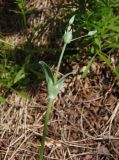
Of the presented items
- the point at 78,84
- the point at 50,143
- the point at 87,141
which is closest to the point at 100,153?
the point at 87,141

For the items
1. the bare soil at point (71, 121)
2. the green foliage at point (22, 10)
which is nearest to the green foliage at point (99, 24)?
the bare soil at point (71, 121)

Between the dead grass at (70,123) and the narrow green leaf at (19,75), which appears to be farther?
the narrow green leaf at (19,75)

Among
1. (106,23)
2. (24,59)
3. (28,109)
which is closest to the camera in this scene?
(106,23)

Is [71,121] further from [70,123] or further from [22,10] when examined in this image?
[22,10]

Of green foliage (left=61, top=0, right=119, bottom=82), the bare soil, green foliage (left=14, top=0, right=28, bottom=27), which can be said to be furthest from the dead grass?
green foliage (left=14, top=0, right=28, bottom=27)

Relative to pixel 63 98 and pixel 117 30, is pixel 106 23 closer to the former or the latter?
pixel 117 30

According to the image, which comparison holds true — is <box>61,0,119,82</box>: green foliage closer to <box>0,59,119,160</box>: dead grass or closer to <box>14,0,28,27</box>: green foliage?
<box>0,59,119,160</box>: dead grass

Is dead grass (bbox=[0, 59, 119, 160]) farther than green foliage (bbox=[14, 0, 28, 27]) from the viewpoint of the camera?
No

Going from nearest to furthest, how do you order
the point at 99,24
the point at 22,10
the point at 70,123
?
1. the point at 99,24
2. the point at 70,123
3. the point at 22,10

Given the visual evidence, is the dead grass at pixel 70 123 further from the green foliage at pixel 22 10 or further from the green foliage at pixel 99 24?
the green foliage at pixel 22 10

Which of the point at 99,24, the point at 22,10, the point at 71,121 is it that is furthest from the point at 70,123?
the point at 22,10

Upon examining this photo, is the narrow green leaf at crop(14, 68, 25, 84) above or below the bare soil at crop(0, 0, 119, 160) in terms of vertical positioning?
above
